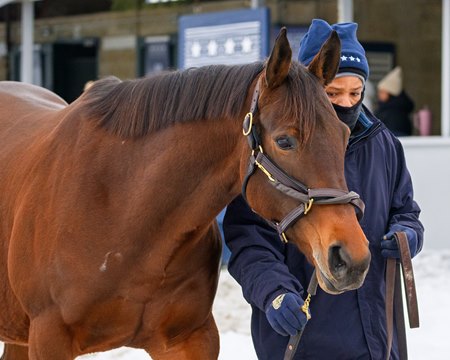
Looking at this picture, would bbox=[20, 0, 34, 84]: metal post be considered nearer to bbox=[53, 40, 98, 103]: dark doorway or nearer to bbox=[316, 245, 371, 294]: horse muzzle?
bbox=[53, 40, 98, 103]: dark doorway

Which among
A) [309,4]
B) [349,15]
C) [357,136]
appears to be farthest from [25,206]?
[309,4]

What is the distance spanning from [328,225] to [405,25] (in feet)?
29.5

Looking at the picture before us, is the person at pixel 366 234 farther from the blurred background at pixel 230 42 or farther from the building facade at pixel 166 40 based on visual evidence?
the building facade at pixel 166 40

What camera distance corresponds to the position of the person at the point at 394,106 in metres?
9.71

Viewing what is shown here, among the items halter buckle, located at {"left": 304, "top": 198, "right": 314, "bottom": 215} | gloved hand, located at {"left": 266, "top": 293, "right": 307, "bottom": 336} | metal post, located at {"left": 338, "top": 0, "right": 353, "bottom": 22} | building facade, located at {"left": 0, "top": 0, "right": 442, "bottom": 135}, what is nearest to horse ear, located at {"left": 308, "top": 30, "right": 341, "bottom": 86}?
halter buckle, located at {"left": 304, "top": 198, "right": 314, "bottom": 215}

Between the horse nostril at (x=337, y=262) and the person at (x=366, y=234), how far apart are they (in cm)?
47

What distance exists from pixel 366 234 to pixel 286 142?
606mm

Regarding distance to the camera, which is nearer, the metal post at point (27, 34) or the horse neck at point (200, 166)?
the horse neck at point (200, 166)

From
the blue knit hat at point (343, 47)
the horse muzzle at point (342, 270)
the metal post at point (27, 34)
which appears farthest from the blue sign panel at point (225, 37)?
the horse muzzle at point (342, 270)

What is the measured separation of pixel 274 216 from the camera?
2873 millimetres

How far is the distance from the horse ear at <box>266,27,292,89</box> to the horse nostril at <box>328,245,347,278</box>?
565 mm

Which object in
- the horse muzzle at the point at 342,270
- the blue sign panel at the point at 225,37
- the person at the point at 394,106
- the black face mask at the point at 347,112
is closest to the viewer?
the horse muzzle at the point at 342,270

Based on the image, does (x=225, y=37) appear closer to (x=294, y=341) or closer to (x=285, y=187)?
(x=294, y=341)

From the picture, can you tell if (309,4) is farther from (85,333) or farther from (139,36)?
(85,333)
